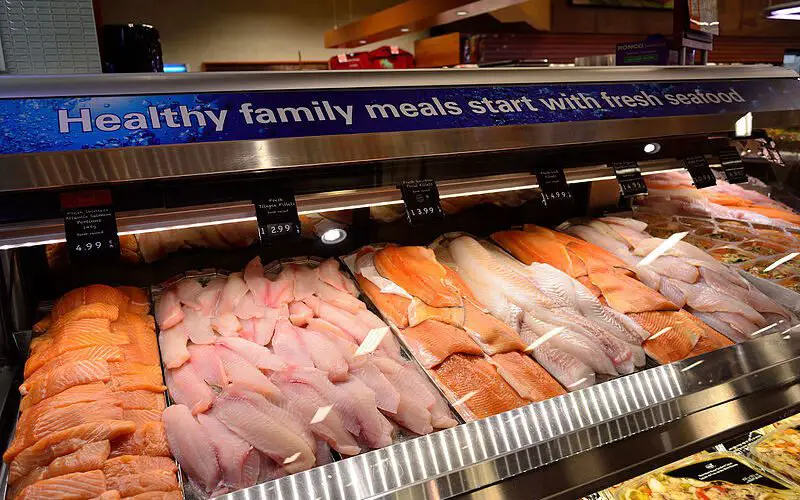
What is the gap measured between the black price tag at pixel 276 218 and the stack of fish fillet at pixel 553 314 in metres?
0.90

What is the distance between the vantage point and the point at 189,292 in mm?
2270

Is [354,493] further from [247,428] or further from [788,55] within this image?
[788,55]

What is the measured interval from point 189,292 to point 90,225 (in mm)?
611

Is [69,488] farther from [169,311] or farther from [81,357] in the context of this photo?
[169,311]

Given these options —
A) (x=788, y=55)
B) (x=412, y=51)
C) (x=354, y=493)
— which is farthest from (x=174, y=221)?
(x=412, y=51)

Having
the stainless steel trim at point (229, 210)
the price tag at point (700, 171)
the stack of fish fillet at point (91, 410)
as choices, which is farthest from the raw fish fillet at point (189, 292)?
the price tag at point (700, 171)

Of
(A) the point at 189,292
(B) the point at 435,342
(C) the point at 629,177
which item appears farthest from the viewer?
(C) the point at 629,177

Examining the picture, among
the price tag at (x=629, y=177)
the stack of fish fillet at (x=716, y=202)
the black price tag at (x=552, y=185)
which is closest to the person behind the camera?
the black price tag at (x=552, y=185)

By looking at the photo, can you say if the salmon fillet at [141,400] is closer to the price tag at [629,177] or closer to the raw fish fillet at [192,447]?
the raw fish fillet at [192,447]

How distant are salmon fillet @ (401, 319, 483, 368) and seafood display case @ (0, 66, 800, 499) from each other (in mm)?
11

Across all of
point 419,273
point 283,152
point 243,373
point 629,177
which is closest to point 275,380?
point 243,373

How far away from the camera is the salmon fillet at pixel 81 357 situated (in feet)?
5.86

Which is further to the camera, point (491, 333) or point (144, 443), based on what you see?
point (491, 333)

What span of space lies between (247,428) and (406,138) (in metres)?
1.03
